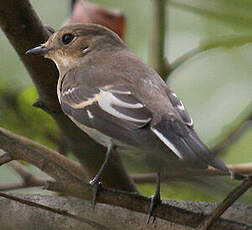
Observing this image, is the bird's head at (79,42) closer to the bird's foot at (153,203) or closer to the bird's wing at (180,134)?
the bird's wing at (180,134)

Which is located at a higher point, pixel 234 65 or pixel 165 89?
pixel 234 65

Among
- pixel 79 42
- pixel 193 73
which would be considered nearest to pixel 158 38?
pixel 193 73

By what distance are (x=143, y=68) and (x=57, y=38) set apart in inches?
21.7

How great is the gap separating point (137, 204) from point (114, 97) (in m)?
0.46

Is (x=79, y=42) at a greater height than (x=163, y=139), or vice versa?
(x=163, y=139)

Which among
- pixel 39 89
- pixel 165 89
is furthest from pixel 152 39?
pixel 39 89

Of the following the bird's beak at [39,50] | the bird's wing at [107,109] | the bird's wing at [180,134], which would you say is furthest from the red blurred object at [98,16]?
the bird's wing at [180,134]

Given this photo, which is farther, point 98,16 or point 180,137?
point 98,16

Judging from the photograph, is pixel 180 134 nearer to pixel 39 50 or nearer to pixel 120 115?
pixel 120 115

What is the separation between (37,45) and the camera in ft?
7.44

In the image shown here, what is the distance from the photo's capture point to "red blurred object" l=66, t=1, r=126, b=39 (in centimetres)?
253

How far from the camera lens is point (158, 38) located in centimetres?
250

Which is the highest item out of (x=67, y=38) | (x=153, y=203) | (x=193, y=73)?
(x=67, y=38)

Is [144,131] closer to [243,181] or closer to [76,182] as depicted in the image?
[76,182]
